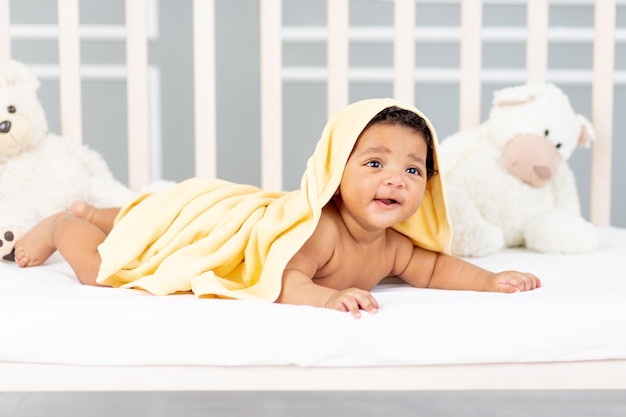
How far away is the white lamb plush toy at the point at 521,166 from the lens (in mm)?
1410

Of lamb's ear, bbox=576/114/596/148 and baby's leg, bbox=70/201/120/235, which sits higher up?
lamb's ear, bbox=576/114/596/148

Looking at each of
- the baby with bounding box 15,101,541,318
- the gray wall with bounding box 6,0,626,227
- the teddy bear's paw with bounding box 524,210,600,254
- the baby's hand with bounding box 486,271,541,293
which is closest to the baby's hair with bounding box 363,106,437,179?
the baby with bounding box 15,101,541,318

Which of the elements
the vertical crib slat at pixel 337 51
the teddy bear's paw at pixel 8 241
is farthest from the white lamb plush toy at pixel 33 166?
the vertical crib slat at pixel 337 51

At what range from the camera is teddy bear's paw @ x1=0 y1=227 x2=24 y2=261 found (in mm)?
1188

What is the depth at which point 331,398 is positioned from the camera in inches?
48.2

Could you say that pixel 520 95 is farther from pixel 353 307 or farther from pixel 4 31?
pixel 4 31

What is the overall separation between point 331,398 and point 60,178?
26.0 inches

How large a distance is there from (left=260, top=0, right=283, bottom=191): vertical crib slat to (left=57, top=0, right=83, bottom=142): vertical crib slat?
1.29 feet

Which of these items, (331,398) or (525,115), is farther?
(525,115)

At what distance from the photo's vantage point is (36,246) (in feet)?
3.86

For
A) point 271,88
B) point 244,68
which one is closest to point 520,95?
point 271,88

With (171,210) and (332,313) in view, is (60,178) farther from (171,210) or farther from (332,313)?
(332,313)

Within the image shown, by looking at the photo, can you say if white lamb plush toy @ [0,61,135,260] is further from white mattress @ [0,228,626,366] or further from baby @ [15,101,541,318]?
white mattress @ [0,228,626,366]

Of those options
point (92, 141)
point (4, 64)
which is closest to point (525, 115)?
point (4, 64)
